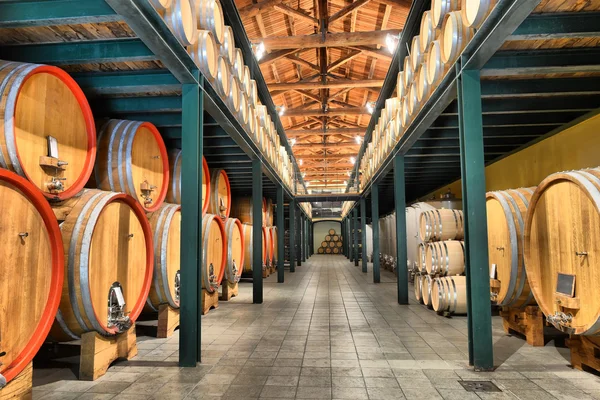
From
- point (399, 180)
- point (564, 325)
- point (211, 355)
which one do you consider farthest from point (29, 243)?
point (399, 180)

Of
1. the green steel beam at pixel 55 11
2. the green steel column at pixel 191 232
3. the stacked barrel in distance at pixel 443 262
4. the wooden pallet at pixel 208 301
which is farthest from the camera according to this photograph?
the wooden pallet at pixel 208 301

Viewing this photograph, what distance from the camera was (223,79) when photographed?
4875 millimetres

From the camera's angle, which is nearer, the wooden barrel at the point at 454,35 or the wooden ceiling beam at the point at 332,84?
the wooden barrel at the point at 454,35

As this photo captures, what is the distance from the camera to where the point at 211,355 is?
12.7ft

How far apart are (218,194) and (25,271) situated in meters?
4.94

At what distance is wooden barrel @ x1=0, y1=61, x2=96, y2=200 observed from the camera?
8.05 ft

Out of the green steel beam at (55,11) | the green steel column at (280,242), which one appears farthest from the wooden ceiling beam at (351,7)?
the green steel beam at (55,11)

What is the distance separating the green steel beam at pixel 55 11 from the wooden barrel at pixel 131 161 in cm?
134

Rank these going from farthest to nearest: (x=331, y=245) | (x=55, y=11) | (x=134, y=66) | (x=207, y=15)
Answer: (x=331, y=245)
(x=207, y=15)
(x=134, y=66)
(x=55, y=11)

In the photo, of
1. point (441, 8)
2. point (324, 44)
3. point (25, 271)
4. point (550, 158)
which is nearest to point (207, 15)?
point (441, 8)

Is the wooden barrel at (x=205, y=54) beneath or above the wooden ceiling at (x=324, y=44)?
beneath

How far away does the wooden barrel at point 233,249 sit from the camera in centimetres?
715

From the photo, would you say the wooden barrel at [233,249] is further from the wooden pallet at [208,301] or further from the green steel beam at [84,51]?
the green steel beam at [84,51]

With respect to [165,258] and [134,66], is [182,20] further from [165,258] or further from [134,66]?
[165,258]
